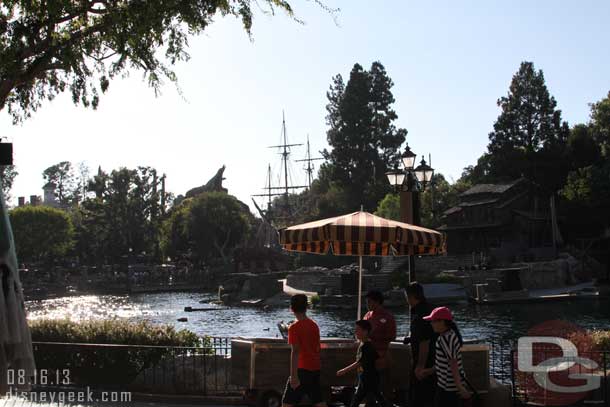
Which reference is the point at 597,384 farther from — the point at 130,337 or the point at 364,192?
the point at 364,192

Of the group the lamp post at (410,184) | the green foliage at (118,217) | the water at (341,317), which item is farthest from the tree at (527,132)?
the lamp post at (410,184)

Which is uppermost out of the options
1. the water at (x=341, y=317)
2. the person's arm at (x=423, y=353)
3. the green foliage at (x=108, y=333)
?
the person's arm at (x=423, y=353)

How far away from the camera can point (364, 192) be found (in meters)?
84.6

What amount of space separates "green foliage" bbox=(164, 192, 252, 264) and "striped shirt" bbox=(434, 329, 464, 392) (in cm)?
8125

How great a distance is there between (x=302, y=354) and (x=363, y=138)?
79.9 metres

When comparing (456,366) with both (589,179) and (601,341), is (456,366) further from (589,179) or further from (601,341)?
(589,179)

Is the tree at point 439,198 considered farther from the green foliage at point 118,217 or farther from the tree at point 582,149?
the green foliage at point 118,217

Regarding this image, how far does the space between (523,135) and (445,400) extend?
75687mm

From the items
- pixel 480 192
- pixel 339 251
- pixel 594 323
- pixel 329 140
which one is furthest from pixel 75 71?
pixel 329 140

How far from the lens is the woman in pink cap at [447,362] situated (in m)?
7.40

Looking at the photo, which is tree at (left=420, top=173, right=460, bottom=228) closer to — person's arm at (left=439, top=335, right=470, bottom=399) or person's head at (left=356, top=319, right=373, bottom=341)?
person's head at (left=356, top=319, right=373, bottom=341)

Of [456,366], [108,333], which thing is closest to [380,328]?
[456,366]

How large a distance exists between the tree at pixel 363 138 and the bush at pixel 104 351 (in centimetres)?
7172

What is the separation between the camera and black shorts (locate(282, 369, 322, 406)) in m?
8.23
